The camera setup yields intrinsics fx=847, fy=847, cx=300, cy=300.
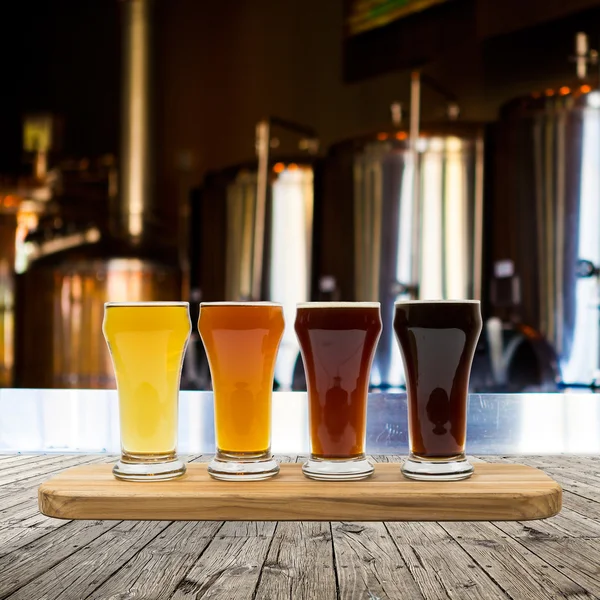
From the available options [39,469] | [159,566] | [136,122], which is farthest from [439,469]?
[136,122]

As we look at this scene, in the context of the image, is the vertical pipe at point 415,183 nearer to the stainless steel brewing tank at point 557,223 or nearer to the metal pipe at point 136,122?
the stainless steel brewing tank at point 557,223

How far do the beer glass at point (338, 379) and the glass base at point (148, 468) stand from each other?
0.13 metres

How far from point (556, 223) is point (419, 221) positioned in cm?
56

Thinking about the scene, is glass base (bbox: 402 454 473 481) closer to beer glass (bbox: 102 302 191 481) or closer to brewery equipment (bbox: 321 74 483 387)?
beer glass (bbox: 102 302 191 481)

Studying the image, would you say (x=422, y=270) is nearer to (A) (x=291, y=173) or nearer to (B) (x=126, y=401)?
(A) (x=291, y=173)

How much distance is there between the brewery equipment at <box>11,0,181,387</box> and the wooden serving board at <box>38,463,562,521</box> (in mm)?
4358

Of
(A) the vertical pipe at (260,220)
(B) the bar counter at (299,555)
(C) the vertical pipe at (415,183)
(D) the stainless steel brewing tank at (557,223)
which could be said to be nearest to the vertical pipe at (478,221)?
(D) the stainless steel brewing tank at (557,223)

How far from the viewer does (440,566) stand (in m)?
0.62

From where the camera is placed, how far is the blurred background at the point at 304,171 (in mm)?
3078

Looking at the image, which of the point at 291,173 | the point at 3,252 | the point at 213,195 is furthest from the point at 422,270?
the point at 3,252

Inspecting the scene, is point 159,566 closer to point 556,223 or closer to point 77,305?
point 556,223

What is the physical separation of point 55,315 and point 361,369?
4611 mm

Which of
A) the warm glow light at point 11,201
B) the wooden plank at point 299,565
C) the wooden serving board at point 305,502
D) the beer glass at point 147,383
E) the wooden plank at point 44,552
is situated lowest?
the wooden plank at point 44,552

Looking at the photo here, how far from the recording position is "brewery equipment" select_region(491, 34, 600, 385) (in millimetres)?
2926
